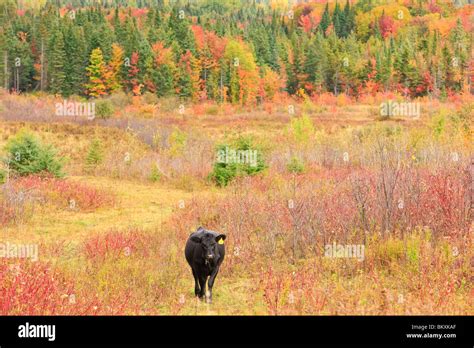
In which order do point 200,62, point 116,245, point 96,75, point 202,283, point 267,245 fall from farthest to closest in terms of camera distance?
point 200,62
point 96,75
point 116,245
point 267,245
point 202,283

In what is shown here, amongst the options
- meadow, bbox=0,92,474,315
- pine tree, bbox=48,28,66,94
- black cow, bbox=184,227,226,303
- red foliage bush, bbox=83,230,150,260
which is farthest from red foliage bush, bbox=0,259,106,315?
pine tree, bbox=48,28,66,94

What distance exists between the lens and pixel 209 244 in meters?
6.52

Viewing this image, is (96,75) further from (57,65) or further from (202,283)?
(202,283)

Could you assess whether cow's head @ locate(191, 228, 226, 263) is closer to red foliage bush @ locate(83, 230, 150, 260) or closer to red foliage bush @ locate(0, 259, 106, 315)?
red foliage bush @ locate(0, 259, 106, 315)

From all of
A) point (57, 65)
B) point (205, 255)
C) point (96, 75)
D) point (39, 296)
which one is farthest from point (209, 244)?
point (57, 65)

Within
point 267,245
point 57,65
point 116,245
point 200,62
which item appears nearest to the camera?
point 267,245

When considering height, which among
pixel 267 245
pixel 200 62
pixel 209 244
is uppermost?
pixel 200 62

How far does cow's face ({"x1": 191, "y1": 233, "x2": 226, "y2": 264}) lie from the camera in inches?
255

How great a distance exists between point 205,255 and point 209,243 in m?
0.15

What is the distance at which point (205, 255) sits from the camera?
6516 mm

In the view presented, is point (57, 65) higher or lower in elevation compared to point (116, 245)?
higher

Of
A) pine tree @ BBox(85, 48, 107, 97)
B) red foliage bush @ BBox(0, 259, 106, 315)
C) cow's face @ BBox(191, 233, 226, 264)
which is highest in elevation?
pine tree @ BBox(85, 48, 107, 97)

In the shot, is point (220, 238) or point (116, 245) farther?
point (116, 245)

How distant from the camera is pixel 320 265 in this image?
7.68 m
